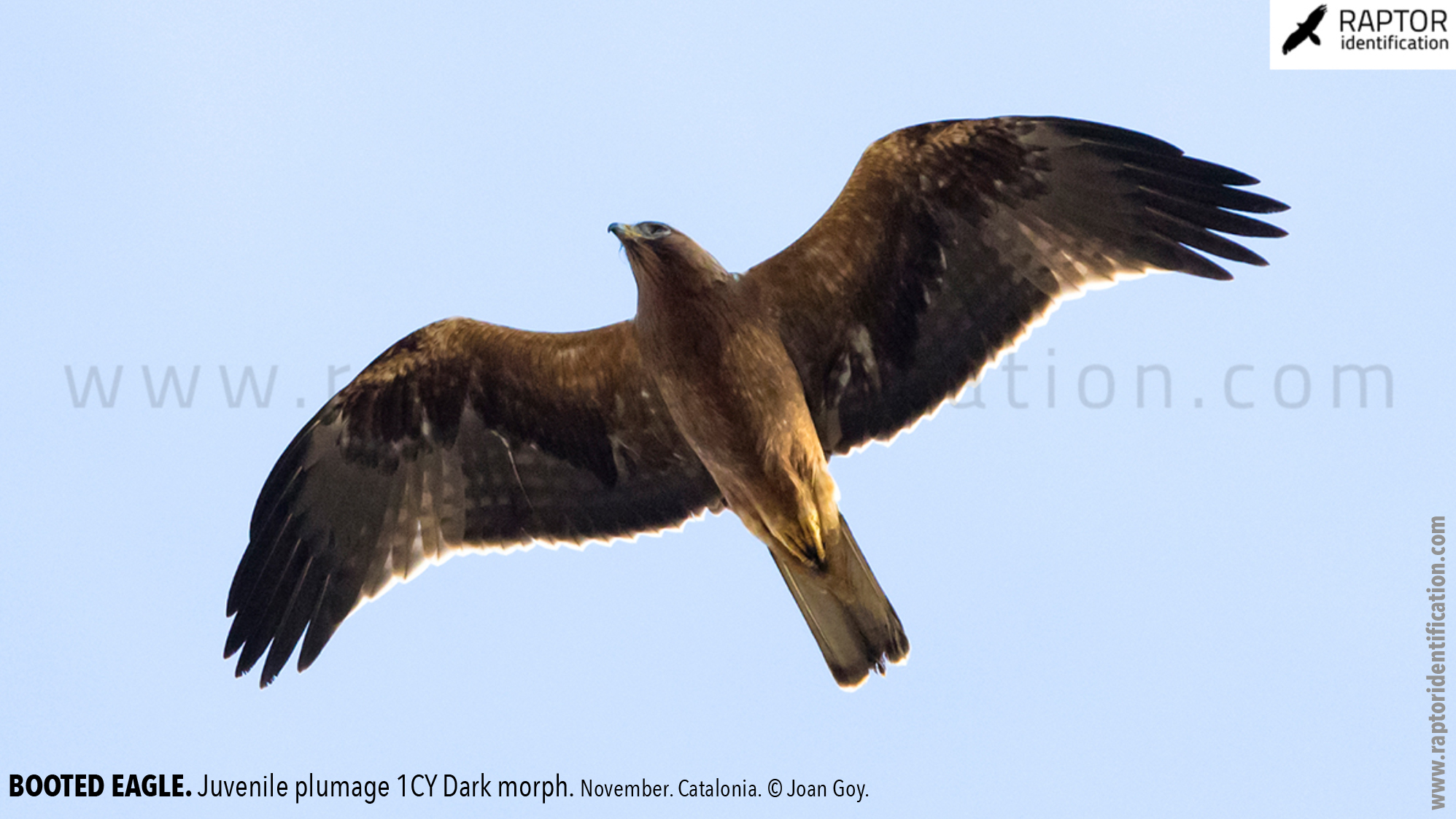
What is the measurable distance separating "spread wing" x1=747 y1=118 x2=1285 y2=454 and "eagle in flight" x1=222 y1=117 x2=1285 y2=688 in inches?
0.5

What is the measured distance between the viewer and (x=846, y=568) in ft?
29.2

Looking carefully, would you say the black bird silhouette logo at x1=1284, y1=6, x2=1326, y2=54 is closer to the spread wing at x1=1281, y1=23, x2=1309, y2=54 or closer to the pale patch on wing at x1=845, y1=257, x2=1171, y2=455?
the spread wing at x1=1281, y1=23, x2=1309, y2=54

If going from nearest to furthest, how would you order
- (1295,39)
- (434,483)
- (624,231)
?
(624,231) → (434,483) → (1295,39)

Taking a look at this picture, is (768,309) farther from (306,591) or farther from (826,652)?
(306,591)

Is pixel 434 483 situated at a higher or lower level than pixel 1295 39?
lower

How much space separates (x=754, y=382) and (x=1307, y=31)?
523 centimetres

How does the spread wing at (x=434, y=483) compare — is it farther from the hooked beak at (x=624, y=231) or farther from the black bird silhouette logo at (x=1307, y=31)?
the black bird silhouette logo at (x=1307, y=31)

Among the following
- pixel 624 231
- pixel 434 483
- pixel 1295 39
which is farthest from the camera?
pixel 1295 39

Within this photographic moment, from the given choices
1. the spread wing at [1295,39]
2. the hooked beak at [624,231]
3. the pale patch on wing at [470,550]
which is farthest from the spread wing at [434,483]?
the spread wing at [1295,39]

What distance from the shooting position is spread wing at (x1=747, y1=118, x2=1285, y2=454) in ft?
28.4

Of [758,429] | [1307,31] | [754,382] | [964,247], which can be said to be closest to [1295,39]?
[1307,31]

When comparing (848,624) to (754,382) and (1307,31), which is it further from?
(1307,31)

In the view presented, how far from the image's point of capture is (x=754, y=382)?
8.64m

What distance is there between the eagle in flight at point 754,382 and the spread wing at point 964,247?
0.01 meters
